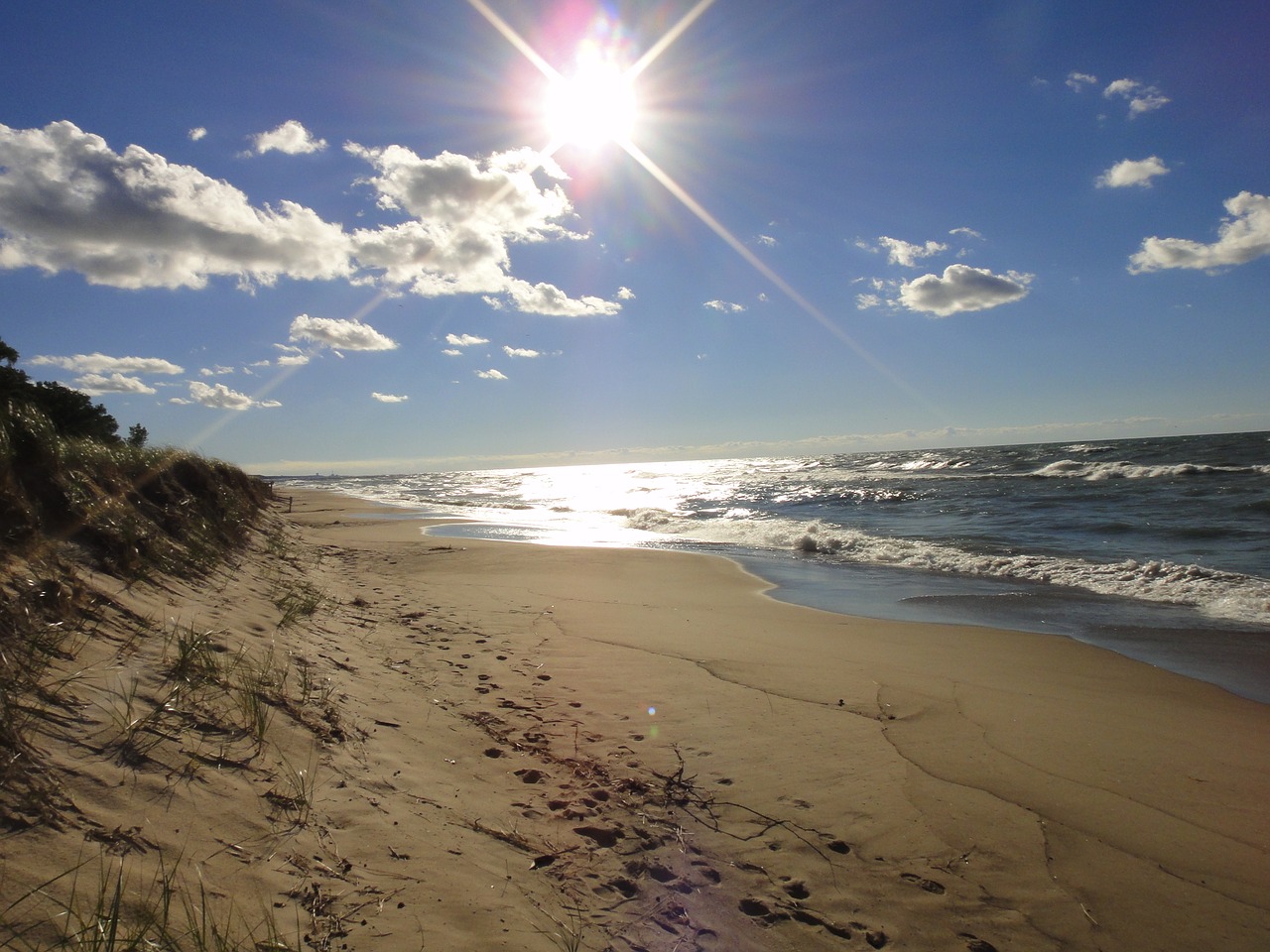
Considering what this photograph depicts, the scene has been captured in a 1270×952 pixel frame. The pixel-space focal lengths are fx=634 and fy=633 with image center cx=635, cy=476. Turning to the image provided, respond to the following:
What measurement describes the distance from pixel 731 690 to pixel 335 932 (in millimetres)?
3802

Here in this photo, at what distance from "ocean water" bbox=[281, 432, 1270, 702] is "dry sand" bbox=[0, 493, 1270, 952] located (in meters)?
2.34

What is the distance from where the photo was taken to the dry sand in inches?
93.2

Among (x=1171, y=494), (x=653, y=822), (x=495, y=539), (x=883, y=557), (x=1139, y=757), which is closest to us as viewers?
(x=653, y=822)

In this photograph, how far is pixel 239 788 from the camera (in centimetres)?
260

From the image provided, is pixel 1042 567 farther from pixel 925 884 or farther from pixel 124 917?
pixel 124 917

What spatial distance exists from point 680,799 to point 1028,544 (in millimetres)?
13840

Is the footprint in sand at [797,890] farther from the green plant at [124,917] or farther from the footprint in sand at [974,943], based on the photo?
the green plant at [124,917]

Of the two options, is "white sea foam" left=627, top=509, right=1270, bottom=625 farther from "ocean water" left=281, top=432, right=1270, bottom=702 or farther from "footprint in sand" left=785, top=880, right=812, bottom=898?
"footprint in sand" left=785, top=880, right=812, bottom=898

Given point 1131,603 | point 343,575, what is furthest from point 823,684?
point 343,575

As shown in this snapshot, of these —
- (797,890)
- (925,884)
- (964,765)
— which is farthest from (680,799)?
(964,765)

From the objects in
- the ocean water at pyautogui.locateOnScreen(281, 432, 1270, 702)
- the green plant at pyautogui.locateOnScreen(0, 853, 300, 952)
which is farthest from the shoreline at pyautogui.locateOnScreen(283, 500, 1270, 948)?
the green plant at pyautogui.locateOnScreen(0, 853, 300, 952)

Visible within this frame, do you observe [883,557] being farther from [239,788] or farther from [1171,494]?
[1171,494]

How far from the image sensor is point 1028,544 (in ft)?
47.0

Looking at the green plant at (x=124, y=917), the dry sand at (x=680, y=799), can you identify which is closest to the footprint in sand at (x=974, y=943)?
the dry sand at (x=680, y=799)
